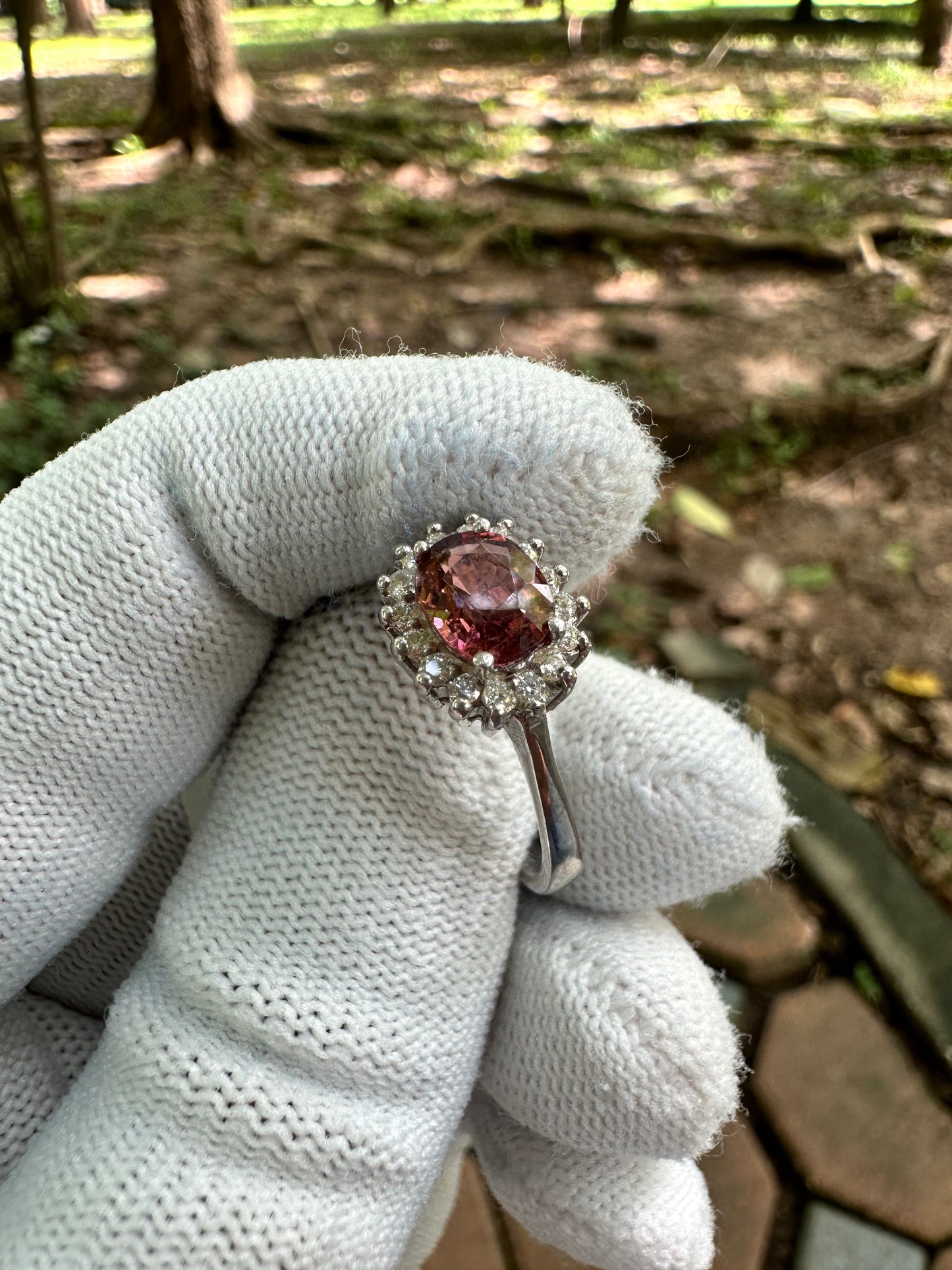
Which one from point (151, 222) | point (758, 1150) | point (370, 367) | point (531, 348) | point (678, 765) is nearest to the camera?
point (370, 367)

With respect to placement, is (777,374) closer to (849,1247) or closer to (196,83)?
(849,1247)

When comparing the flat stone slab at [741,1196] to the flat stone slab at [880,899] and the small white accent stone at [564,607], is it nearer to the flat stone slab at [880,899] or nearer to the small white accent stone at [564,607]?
the flat stone slab at [880,899]

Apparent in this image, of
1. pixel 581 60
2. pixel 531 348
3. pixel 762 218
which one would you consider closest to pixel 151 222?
pixel 531 348

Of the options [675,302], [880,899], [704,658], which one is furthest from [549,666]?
[675,302]

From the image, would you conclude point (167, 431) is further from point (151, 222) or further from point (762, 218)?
point (762, 218)

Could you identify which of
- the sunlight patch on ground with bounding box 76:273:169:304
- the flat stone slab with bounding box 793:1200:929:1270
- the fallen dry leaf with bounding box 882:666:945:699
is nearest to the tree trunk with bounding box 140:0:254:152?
the sunlight patch on ground with bounding box 76:273:169:304

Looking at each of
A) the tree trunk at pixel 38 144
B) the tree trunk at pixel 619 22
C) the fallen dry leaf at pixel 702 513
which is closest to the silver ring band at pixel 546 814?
the fallen dry leaf at pixel 702 513

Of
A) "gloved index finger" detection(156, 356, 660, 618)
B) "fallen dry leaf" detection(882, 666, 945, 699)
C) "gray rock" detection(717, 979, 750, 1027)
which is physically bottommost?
"gray rock" detection(717, 979, 750, 1027)

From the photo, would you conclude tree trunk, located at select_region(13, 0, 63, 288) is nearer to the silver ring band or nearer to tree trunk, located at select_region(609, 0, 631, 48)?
the silver ring band
